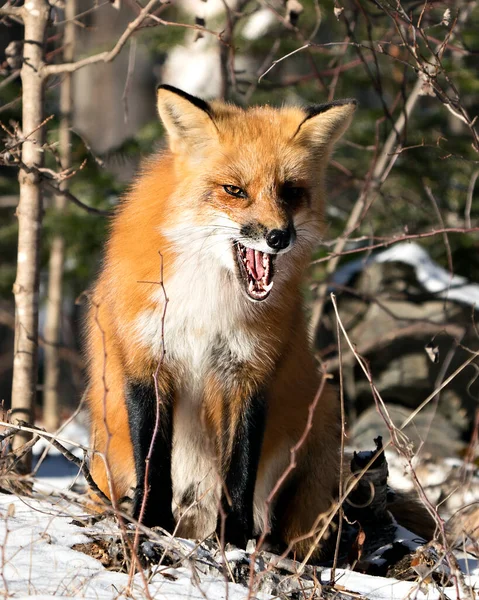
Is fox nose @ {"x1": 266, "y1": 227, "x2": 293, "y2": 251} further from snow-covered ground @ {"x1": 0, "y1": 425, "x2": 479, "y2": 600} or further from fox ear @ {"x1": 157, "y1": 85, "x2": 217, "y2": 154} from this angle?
snow-covered ground @ {"x1": 0, "y1": 425, "x2": 479, "y2": 600}

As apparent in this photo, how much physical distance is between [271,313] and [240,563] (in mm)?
1260

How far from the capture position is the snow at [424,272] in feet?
26.4

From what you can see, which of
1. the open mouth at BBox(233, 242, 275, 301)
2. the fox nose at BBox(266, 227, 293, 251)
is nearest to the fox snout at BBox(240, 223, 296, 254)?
the fox nose at BBox(266, 227, 293, 251)

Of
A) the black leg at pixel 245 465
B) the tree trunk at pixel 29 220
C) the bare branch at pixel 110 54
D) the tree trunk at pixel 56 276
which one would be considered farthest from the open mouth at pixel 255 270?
the tree trunk at pixel 56 276

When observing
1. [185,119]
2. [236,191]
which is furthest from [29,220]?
[236,191]

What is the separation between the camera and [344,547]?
4.45m

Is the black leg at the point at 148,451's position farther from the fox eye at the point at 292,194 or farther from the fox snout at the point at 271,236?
the fox eye at the point at 292,194

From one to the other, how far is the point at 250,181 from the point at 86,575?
1.95m

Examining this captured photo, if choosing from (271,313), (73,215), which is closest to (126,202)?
(271,313)

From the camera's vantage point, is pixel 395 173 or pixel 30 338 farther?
pixel 395 173

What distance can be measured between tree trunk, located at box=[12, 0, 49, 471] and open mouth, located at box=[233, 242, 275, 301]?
5.22 feet

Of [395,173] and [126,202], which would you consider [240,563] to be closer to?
[126,202]

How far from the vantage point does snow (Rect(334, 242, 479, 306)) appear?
8.04 meters

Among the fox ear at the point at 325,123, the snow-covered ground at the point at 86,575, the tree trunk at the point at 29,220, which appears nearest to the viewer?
the snow-covered ground at the point at 86,575
